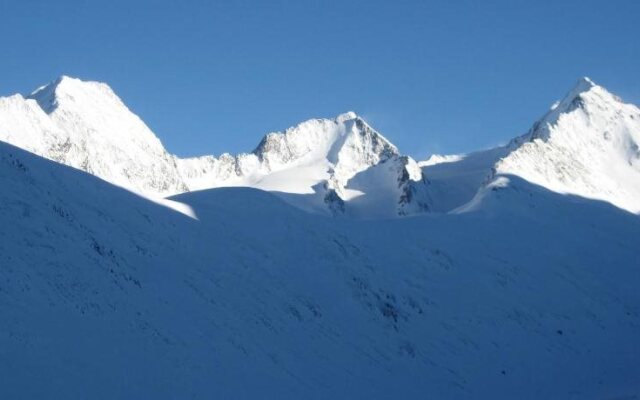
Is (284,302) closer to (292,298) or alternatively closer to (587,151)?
(292,298)

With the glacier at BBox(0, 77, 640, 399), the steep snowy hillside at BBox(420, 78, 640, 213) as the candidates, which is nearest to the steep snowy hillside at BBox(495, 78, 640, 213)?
the steep snowy hillside at BBox(420, 78, 640, 213)

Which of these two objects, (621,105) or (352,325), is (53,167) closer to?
(352,325)

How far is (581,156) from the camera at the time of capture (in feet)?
517

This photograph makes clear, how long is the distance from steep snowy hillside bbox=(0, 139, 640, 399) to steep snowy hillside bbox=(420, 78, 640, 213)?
96.2ft

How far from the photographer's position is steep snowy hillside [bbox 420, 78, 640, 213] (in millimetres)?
139250

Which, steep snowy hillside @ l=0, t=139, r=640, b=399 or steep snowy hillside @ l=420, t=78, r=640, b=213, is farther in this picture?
steep snowy hillside @ l=420, t=78, r=640, b=213

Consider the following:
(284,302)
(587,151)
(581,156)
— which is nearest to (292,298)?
(284,302)

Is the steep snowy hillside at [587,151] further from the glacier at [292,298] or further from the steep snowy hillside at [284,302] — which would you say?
the steep snowy hillside at [284,302]

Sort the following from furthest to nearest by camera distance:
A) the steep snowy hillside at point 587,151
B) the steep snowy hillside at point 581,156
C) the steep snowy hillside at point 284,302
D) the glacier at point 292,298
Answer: the steep snowy hillside at point 587,151 → the steep snowy hillside at point 581,156 → the glacier at point 292,298 → the steep snowy hillside at point 284,302

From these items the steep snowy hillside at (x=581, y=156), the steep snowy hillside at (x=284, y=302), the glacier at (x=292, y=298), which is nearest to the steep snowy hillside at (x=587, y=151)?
the steep snowy hillside at (x=581, y=156)

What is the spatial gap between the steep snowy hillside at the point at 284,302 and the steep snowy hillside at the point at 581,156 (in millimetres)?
29325

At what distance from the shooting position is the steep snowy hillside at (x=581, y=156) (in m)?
139

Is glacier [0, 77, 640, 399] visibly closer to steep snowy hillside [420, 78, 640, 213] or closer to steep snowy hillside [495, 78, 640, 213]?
steep snowy hillside [420, 78, 640, 213]

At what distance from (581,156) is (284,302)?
97672 millimetres
